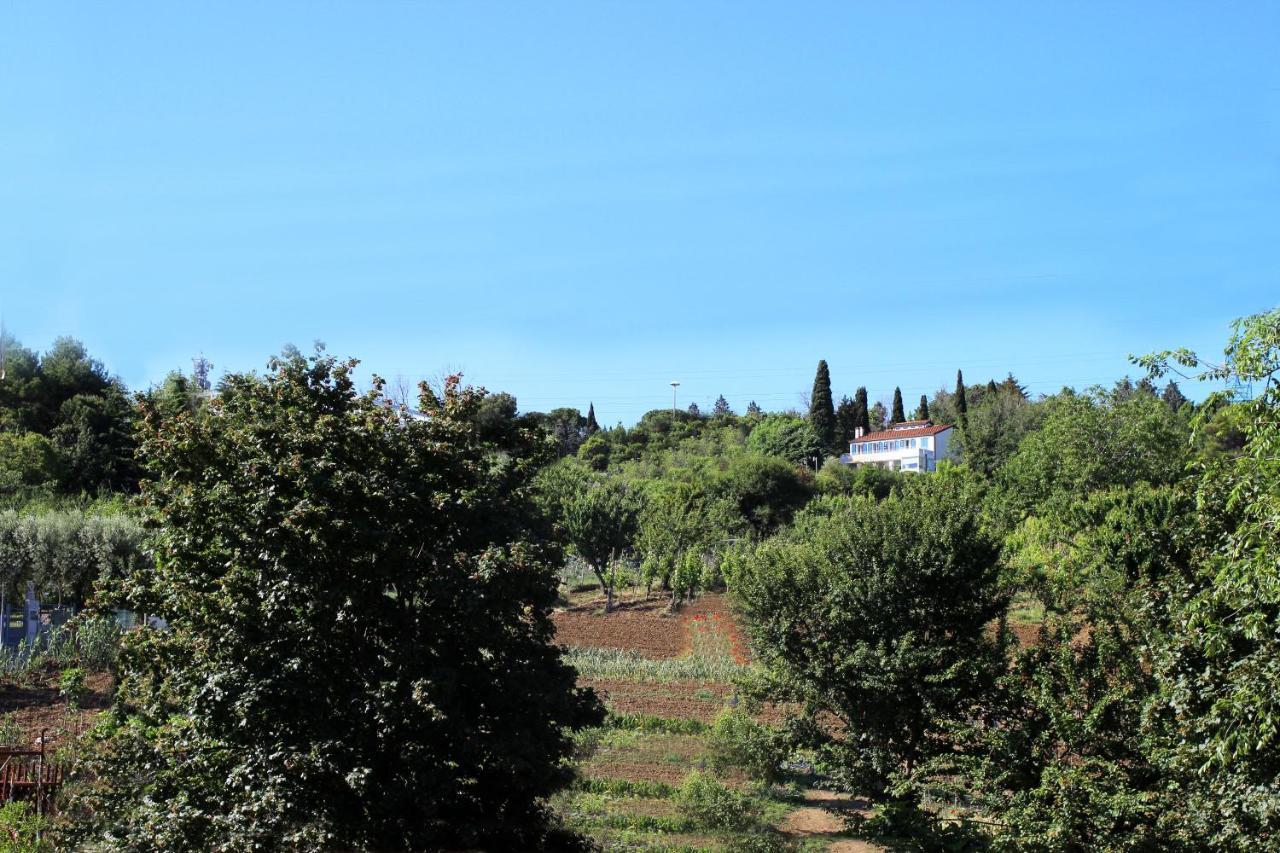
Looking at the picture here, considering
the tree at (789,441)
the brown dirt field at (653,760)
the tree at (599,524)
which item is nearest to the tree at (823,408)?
the tree at (789,441)

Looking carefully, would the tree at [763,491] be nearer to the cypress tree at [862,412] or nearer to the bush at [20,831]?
the cypress tree at [862,412]

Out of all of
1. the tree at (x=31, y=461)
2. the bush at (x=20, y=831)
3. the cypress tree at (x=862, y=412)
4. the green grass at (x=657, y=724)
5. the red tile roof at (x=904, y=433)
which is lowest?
the green grass at (x=657, y=724)

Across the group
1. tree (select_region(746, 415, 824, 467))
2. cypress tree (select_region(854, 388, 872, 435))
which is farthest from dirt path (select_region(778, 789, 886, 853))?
cypress tree (select_region(854, 388, 872, 435))

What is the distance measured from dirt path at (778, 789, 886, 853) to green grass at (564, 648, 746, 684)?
637 centimetres

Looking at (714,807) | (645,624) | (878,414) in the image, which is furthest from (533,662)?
(878,414)

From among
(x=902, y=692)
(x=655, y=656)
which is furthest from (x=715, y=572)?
(x=902, y=692)

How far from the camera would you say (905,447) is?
233ft

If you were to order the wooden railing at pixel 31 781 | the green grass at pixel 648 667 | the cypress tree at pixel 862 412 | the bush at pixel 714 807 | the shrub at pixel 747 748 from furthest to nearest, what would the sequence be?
the cypress tree at pixel 862 412, the green grass at pixel 648 667, the shrub at pixel 747 748, the bush at pixel 714 807, the wooden railing at pixel 31 781

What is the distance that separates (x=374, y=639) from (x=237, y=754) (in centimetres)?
159

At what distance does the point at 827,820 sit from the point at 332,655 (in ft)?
31.7

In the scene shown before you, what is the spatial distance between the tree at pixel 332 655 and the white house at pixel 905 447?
192 feet

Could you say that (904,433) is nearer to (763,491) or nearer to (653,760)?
(763,491)

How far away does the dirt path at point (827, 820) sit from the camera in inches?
573

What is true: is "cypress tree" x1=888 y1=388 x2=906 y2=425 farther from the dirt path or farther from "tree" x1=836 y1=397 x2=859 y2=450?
the dirt path
